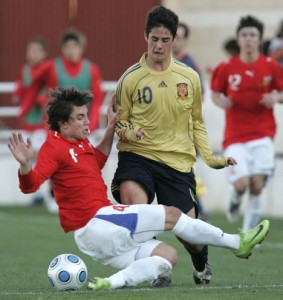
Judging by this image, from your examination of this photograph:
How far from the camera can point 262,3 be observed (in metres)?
24.0

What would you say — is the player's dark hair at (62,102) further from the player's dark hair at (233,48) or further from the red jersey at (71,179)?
the player's dark hair at (233,48)

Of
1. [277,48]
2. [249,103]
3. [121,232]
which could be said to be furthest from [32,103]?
[121,232]

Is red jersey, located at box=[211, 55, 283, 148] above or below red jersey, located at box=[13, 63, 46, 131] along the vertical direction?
above

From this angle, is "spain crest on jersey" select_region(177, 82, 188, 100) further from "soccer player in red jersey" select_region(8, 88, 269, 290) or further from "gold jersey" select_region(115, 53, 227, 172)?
"soccer player in red jersey" select_region(8, 88, 269, 290)

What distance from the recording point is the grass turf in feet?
31.2

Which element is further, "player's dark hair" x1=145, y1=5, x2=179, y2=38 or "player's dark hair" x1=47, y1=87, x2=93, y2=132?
"player's dark hair" x1=145, y1=5, x2=179, y2=38

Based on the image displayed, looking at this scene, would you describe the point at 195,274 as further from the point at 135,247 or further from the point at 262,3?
the point at 262,3

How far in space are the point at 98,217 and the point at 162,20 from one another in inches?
66.8

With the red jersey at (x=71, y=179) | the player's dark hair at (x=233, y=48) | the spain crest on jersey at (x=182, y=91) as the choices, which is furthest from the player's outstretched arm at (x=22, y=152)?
the player's dark hair at (x=233, y=48)

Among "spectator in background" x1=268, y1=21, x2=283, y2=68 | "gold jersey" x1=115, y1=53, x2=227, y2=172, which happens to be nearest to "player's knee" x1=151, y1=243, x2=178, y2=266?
"gold jersey" x1=115, y1=53, x2=227, y2=172

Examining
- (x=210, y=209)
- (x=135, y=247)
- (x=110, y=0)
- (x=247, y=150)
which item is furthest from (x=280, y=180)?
(x=135, y=247)

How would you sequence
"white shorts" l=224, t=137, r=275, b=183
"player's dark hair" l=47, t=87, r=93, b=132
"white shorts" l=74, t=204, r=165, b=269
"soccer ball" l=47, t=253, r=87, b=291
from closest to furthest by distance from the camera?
"white shorts" l=74, t=204, r=165, b=269 → "soccer ball" l=47, t=253, r=87, b=291 → "player's dark hair" l=47, t=87, r=93, b=132 → "white shorts" l=224, t=137, r=275, b=183

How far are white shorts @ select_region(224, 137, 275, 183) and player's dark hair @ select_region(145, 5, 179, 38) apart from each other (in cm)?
452

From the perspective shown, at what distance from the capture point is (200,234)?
9820mm
